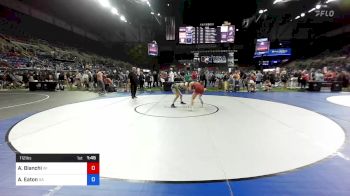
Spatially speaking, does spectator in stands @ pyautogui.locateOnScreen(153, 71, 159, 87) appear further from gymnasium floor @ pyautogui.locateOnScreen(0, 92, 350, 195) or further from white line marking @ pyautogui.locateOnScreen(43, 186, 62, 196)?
white line marking @ pyautogui.locateOnScreen(43, 186, 62, 196)

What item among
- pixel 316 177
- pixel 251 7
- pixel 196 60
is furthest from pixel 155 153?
pixel 251 7

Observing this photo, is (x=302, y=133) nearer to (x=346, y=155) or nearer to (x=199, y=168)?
(x=346, y=155)

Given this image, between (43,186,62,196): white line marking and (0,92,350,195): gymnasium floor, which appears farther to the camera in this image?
(0,92,350,195): gymnasium floor

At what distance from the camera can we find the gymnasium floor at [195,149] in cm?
330
